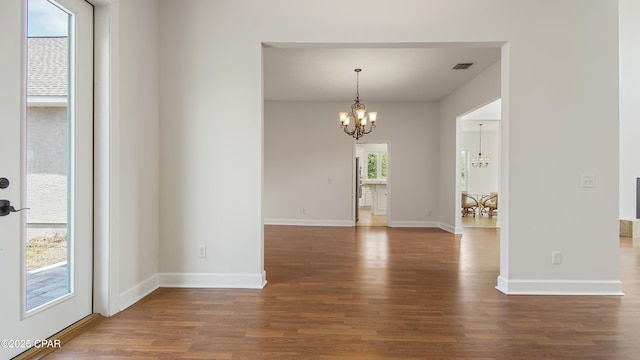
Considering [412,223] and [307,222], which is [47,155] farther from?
[412,223]

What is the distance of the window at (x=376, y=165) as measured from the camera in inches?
514

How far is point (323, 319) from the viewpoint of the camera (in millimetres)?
2613

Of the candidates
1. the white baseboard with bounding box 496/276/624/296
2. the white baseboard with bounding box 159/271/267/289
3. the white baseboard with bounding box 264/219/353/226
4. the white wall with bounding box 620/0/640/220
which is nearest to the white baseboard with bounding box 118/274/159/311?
the white baseboard with bounding box 159/271/267/289

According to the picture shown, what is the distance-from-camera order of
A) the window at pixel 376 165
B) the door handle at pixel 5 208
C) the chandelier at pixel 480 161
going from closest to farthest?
the door handle at pixel 5 208 → the chandelier at pixel 480 161 → the window at pixel 376 165

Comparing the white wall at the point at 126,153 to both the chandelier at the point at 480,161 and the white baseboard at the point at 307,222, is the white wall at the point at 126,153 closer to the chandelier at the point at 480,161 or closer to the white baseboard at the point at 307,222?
the white baseboard at the point at 307,222

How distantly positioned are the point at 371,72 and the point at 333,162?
2789 mm

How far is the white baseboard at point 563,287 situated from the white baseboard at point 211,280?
8.34 feet

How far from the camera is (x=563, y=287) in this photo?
3260 millimetres

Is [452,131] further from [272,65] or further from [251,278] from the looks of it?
[251,278]

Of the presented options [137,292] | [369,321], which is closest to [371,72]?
[369,321]

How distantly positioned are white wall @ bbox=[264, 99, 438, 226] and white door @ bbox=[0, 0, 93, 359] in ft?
18.4

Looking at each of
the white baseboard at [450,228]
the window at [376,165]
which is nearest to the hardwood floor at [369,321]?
the white baseboard at [450,228]

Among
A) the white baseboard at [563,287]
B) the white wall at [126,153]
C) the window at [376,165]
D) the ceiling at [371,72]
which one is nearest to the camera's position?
the white wall at [126,153]

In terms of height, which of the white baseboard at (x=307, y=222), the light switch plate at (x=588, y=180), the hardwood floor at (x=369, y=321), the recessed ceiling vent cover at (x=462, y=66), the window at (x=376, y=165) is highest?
the recessed ceiling vent cover at (x=462, y=66)
